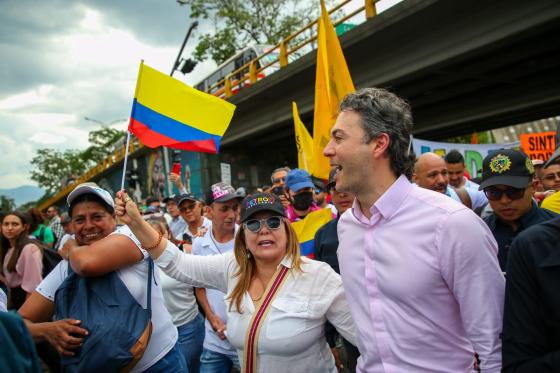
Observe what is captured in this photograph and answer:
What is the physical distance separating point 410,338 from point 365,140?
32.0 inches

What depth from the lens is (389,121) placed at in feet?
Result: 6.40

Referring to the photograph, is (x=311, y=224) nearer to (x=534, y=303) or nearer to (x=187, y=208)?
(x=187, y=208)

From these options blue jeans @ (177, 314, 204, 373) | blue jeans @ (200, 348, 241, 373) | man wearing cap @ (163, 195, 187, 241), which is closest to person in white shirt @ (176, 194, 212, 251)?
blue jeans @ (177, 314, 204, 373)

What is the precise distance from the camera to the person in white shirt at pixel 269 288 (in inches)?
96.0

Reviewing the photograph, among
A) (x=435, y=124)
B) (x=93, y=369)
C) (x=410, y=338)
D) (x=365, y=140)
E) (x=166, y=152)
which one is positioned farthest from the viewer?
(x=166, y=152)

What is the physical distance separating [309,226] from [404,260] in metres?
2.72

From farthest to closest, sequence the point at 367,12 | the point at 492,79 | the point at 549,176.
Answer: the point at 492,79
the point at 367,12
the point at 549,176

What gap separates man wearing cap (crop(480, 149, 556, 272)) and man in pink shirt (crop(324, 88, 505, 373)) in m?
1.40

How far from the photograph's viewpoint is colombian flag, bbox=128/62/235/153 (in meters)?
3.36

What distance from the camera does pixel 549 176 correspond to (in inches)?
184

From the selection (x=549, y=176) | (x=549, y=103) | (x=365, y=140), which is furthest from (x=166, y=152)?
(x=365, y=140)

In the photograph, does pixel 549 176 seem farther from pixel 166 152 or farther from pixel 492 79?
pixel 166 152

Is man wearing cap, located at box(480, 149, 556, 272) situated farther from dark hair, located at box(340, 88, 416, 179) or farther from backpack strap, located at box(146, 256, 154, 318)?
backpack strap, located at box(146, 256, 154, 318)

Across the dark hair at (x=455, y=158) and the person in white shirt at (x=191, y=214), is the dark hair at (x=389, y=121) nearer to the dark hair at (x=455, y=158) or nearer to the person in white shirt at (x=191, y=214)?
the person in white shirt at (x=191, y=214)
